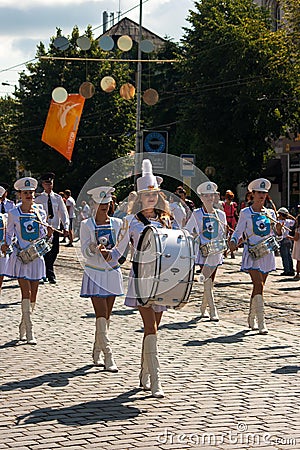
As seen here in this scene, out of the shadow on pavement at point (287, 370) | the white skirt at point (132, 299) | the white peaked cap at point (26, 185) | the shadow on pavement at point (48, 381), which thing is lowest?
the shadow on pavement at point (48, 381)

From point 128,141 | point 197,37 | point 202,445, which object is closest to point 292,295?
point 202,445

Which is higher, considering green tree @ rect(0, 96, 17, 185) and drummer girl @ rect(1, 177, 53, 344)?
green tree @ rect(0, 96, 17, 185)

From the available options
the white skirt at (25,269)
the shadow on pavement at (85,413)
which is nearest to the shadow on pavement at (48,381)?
the shadow on pavement at (85,413)

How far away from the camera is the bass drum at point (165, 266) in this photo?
27.0 ft

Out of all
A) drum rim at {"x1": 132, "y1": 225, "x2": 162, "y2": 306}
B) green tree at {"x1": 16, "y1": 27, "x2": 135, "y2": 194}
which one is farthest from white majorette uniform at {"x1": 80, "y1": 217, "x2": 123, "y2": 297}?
green tree at {"x1": 16, "y1": 27, "x2": 135, "y2": 194}

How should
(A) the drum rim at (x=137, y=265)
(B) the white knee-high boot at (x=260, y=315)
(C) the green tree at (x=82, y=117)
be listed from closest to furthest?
(A) the drum rim at (x=137, y=265)
(B) the white knee-high boot at (x=260, y=315)
(C) the green tree at (x=82, y=117)

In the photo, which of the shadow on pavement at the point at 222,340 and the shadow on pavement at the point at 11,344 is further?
the shadow on pavement at the point at 222,340

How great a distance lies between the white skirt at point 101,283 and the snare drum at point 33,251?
1.89 m

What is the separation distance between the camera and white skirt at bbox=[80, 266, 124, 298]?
989 cm

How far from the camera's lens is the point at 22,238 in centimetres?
1182

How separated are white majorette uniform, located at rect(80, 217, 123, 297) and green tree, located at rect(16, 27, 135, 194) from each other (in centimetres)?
4118

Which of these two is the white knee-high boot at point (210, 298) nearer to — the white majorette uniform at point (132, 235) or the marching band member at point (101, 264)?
the marching band member at point (101, 264)

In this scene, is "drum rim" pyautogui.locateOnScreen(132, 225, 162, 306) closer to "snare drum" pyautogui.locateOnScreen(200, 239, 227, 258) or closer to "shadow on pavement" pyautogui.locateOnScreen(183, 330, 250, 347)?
"shadow on pavement" pyautogui.locateOnScreen(183, 330, 250, 347)

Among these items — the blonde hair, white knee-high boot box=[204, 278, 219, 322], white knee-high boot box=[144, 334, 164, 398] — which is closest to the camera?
white knee-high boot box=[144, 334, 164, 398]
